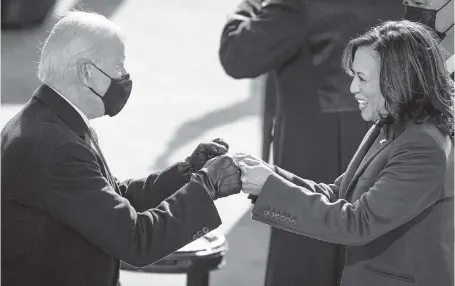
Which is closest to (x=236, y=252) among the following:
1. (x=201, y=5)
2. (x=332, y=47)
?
(x=332, y=47)

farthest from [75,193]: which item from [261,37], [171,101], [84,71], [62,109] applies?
[171,101]

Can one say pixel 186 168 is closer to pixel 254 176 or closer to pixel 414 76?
Answer: pixel 254 176

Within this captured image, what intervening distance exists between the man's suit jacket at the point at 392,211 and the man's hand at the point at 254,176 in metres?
0.05

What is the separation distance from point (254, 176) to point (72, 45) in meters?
0.71

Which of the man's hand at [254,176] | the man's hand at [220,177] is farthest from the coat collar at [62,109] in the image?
the man's hand at [254,176]

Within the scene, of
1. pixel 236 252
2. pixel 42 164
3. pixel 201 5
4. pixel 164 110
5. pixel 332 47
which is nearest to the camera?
pixel 42 164

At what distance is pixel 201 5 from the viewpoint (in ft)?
44.4

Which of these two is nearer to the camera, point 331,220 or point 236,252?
point 331,220

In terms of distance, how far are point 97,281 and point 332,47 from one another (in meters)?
1.61

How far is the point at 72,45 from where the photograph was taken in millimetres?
2994

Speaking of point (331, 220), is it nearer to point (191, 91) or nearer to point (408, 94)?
point (408, 94)

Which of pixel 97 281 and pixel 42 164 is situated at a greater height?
pixel 42 164

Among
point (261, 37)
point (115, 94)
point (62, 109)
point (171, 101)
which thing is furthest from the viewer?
point (171, 101)

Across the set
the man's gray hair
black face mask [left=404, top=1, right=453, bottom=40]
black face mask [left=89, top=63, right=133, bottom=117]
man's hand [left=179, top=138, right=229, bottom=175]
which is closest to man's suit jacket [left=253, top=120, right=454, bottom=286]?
man's hand [left=179, top=138, right=229, bottom=175]
